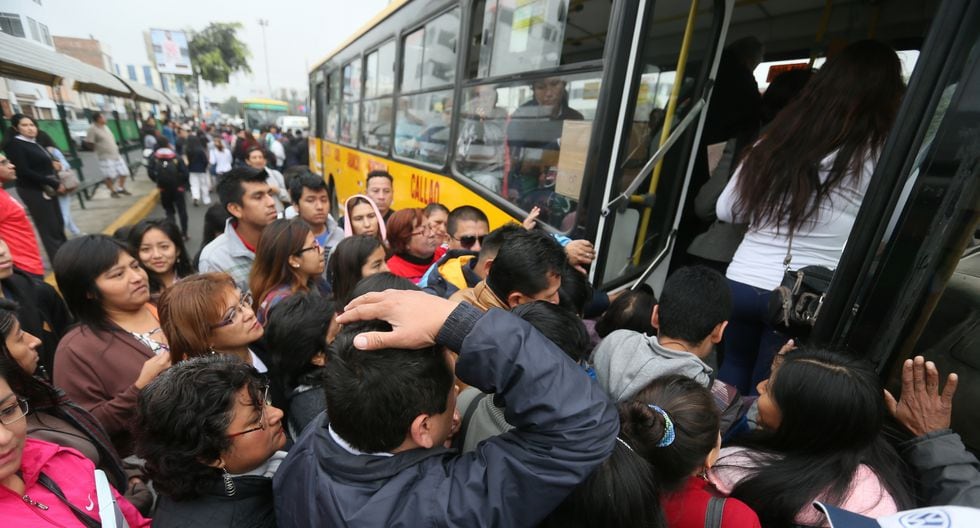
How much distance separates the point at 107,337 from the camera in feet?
5.69

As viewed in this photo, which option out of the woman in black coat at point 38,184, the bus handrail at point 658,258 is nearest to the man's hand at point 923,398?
the bus handrail at point 658,258

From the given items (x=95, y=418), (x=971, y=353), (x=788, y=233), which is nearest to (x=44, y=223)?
(x=95, y=418)

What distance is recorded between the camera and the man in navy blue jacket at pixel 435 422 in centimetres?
81

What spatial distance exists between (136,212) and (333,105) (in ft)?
15.5

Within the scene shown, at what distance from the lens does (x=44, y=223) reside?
496 centimetres

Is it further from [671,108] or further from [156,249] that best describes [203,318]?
[671,108]

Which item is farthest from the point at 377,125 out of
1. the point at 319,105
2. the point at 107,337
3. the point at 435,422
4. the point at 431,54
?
the point at 435,422

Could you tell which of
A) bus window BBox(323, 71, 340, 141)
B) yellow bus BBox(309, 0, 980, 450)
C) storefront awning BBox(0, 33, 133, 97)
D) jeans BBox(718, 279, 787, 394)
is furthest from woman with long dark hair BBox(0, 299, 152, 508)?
storefront awning BBox(0, 33, 133, 97)

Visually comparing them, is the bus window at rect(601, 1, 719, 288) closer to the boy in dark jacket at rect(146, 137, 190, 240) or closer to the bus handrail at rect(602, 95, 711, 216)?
the bus handrail at rect(602, 95, 711, 216)

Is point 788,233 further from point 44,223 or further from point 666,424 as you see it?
point 44,223

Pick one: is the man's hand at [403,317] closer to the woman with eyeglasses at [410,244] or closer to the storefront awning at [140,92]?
the woman with eyeglasses at [410,244]

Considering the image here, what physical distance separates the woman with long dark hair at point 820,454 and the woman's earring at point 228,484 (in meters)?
1.25

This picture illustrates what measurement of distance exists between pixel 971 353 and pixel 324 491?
68.5 inches

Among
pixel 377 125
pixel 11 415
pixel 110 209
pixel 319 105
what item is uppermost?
pixel 319 105
